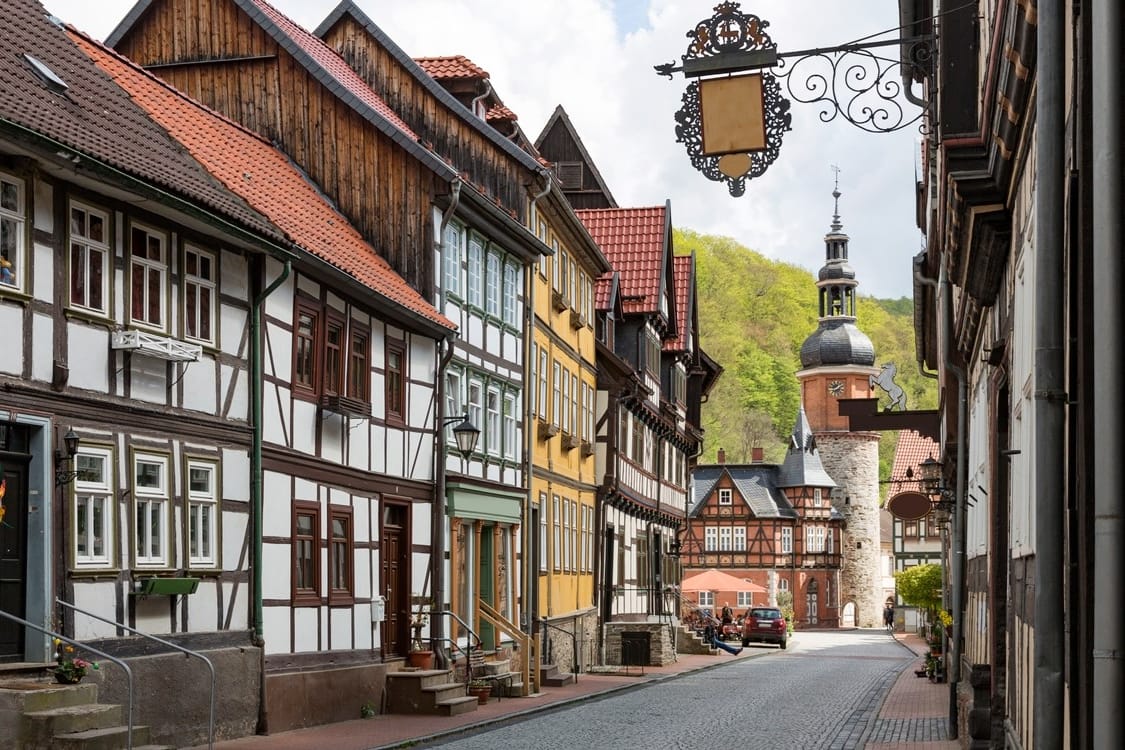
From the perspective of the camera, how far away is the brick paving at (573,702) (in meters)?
18.9

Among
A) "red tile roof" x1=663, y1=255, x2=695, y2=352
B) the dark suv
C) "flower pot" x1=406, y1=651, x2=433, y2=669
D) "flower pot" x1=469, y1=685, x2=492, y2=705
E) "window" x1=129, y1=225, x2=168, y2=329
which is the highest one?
"red tile roof" x1=663, y1=255, x2=695, y2=352

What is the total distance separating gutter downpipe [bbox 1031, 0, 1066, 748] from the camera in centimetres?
652

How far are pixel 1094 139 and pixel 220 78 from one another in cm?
2339

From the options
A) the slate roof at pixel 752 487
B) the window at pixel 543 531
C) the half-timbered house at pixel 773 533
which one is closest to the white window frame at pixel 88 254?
the window at pixel 543 531

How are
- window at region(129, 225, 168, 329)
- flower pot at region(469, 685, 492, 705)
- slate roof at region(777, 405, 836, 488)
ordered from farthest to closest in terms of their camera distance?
slate roof at region(777, 405, 836, 488) → flower pot at region(469, 685, 492, 705) → window at region(129, 225, 168, 329)

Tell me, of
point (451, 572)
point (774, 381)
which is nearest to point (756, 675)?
point (451, 572)

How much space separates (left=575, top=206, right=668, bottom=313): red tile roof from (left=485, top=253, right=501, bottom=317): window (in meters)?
15.4

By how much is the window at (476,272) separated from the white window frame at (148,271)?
1115cm

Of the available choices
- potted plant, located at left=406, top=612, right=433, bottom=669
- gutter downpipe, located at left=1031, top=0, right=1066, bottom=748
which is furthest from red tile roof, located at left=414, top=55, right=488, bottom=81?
gutter downpipe, located at left=1031, top=0, right=1066, bottom=748

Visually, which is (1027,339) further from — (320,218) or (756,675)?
(756,675)

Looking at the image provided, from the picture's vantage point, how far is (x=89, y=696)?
578 inches

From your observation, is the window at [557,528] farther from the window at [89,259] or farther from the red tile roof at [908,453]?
the red tile roof at [908,453]

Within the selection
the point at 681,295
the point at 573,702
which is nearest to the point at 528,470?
the point at 573,702

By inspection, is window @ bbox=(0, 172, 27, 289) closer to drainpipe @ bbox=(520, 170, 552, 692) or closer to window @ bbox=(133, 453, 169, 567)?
window @ bbox=(133, 453, 169, 567)
